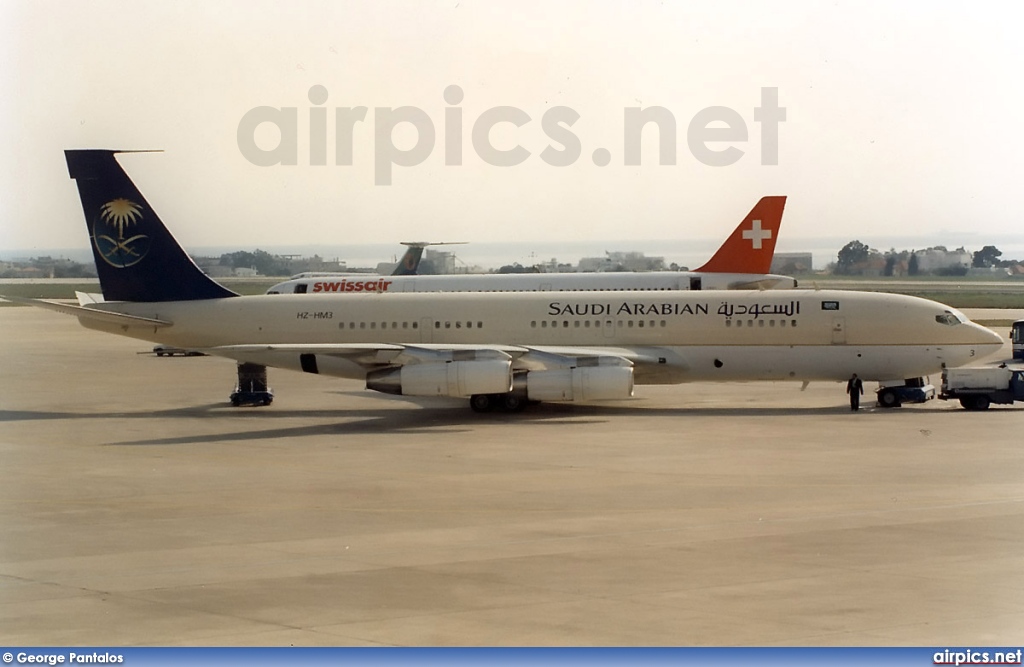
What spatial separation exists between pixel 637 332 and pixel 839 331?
5.81 m

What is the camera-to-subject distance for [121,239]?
40.6 m

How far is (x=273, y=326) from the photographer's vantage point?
4034 cm

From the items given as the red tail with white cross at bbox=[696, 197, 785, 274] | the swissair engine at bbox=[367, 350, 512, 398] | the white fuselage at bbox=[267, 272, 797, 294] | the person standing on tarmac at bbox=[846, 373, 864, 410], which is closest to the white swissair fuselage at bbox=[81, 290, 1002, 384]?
the swissair engine at bbox=[367, 350, 512, 398]

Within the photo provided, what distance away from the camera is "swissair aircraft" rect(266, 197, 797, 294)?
184ft

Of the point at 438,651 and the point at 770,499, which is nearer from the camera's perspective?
the point at 438,651

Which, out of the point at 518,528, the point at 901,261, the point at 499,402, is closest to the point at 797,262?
the point at 901,261

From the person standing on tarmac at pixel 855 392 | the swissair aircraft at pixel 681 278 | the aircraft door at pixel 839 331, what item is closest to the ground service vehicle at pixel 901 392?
the person standing on tarmac at pixel 855 392

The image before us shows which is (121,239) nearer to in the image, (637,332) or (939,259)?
(637,332)

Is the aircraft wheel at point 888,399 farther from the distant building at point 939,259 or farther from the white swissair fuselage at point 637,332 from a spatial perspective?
the distant building at point 939,259

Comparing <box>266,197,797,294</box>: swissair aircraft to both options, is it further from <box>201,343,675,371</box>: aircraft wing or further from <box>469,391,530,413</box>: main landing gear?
<box>469,391,530,413</box>: main landing gear

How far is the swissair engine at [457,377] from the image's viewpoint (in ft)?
115

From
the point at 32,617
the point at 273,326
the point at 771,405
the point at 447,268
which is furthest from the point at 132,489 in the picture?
the point at 447,268

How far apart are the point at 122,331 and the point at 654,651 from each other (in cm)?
3167

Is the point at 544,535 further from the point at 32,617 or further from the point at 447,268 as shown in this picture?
the point at 447,268
